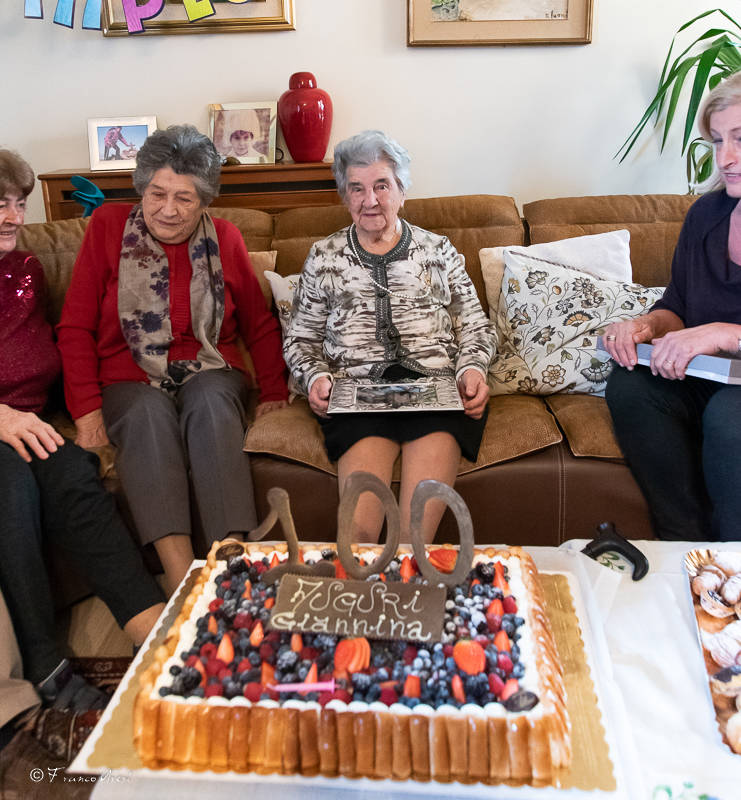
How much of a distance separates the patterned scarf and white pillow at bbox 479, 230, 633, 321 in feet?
2.76

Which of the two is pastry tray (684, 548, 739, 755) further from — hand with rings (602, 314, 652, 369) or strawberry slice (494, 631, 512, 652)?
hand with rings (602, 314, 652, 369)

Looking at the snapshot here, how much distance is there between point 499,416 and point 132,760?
1236mm

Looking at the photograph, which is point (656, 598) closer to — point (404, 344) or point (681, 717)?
point (681, 717)

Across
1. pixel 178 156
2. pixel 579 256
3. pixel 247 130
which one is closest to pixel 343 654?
pixel 178 156

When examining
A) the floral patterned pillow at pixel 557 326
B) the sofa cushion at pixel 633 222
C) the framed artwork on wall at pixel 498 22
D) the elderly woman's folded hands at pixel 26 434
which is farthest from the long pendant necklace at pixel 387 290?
the framed artwork on wall at pixel 498 22

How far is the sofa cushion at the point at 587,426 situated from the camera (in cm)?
165

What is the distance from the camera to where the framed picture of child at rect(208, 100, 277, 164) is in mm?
2645

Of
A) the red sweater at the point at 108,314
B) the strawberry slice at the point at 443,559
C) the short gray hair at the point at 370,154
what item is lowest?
the strawberry slice at the point at 443,559

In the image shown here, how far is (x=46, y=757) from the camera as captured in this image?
1193mm

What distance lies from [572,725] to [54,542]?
1.22 m

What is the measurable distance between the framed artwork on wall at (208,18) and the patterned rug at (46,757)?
245cm

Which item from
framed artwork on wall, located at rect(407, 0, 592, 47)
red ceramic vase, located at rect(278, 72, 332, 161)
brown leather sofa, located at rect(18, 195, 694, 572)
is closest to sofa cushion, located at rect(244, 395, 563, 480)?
brown leather sofa, located at rect(18, 195, 694, 572)

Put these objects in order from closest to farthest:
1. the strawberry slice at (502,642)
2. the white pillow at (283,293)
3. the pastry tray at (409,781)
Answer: the pastry tray at (409,781) < the strawberry slice at (502,642) < the white pillow at (283,293)

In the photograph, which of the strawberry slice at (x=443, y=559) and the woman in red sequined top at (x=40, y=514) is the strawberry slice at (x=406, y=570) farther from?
the woman in red sequined top at (x=40, y=514)
